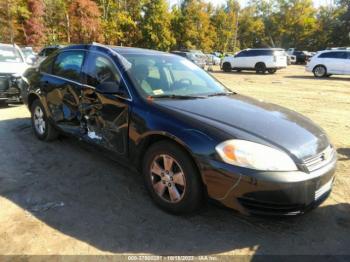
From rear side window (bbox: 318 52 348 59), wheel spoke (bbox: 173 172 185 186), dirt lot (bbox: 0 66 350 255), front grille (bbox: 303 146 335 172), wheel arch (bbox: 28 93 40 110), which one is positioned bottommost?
dirt lot (bbox: 0 66 350 255)

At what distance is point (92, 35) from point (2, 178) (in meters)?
36.2

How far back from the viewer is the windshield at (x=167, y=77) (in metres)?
4.01

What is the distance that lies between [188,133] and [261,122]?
825 millimetres

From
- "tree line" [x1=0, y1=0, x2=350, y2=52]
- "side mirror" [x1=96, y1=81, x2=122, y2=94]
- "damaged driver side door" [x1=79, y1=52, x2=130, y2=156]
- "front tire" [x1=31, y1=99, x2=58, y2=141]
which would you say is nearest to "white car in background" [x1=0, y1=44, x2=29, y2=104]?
"front tire" [x1=31, y1=99, x2=58, y2=141]

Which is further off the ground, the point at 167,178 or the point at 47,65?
the point at 47,65

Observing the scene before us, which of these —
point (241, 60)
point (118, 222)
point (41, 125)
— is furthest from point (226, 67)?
point (118, 222)

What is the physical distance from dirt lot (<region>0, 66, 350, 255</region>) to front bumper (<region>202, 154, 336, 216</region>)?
0.77ft

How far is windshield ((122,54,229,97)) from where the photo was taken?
4012 mm

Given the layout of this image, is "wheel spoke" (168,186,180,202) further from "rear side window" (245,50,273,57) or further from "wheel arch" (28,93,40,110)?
"rear side window" (245,50,273,57)

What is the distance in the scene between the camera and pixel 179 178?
132 inches

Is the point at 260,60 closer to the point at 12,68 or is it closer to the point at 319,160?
the point at 12,68

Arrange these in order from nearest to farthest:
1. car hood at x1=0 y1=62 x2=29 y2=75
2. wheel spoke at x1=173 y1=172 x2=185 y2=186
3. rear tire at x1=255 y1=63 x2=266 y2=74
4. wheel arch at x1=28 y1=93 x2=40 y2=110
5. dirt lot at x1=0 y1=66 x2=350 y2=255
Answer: dirt lot at x1=0 y1=66 x2=350 y2=255 → wheel spoke at x1=173 y1=172 x2=185 y2=186 → wheel arch at x1=28 y1=93 x2=40 y2=110 → car hood at x1=0 y1=62 x2=29 y2=75 → rear tire at x1=255 y1=63 x2=266 y2=74

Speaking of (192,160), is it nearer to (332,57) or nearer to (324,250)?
(324,250)

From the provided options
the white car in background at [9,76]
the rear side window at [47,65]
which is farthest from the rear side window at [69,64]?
the white car in background at [9,76]
